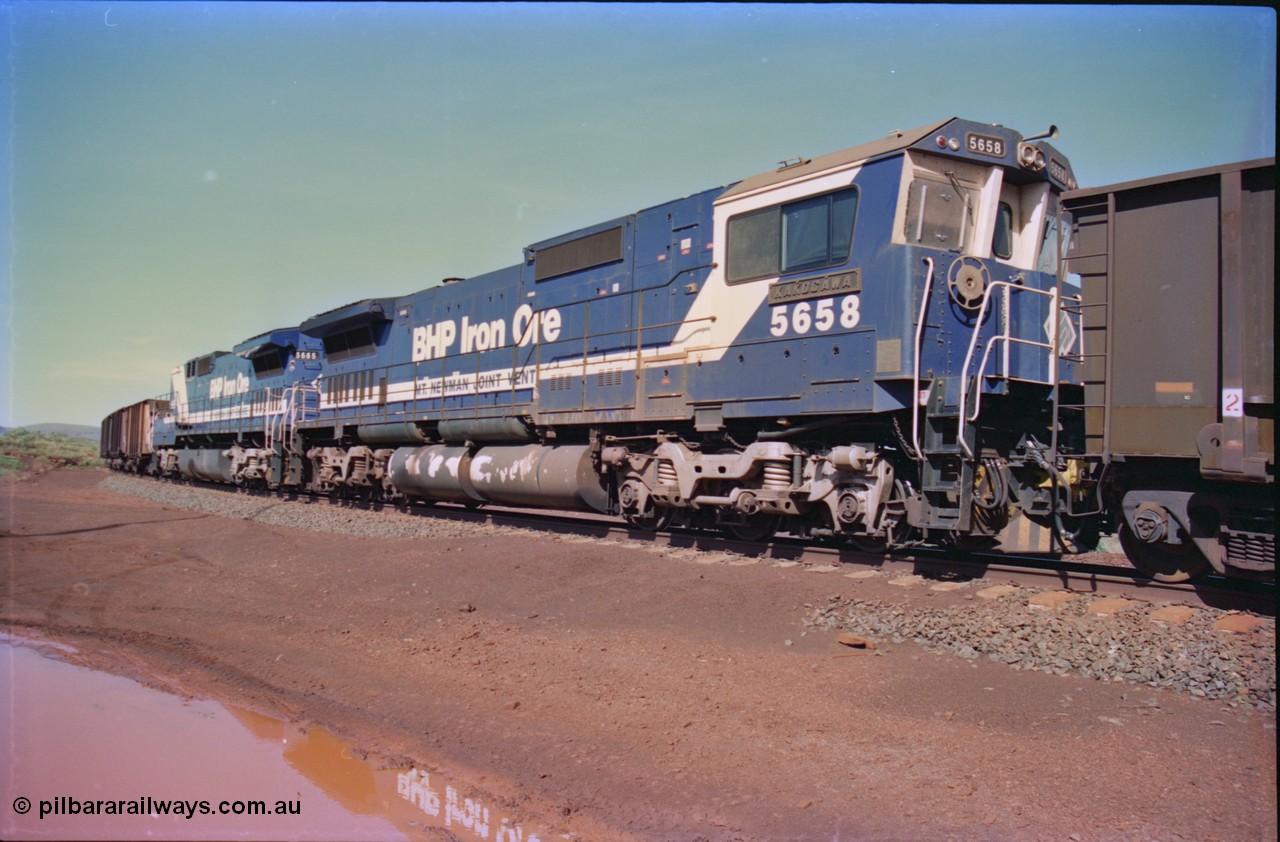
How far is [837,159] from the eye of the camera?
8555 millimetres

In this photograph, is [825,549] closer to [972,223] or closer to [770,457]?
[770,457]

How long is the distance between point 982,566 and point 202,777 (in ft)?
22.1

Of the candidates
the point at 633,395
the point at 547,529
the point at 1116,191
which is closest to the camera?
the point at 1116,191

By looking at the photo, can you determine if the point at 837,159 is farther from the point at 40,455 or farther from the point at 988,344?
the point at 40,455

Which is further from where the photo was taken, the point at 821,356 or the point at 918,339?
the point at 821,356

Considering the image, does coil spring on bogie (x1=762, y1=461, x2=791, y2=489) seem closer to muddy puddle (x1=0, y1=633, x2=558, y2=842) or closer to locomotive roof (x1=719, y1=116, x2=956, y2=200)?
locomotive roof (x1=719, y1=116, x2=956, y2=200)

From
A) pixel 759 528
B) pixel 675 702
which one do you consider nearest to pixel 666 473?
pixel 759 528

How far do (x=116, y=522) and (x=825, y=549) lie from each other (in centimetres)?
1296

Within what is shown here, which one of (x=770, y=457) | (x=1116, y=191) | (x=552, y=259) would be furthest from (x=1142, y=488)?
(x=552, y=259)

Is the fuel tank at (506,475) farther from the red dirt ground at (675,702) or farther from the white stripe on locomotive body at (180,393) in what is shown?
the white stripe on locomotive body at (180,393)

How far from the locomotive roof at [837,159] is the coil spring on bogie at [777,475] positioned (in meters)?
3.05

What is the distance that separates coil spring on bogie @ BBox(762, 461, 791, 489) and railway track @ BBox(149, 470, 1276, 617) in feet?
2.46

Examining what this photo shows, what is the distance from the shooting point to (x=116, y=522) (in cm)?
1509

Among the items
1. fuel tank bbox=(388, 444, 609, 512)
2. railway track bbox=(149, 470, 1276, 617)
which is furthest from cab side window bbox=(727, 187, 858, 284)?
fuel tank bbox=(388, 444, 609, 512)
